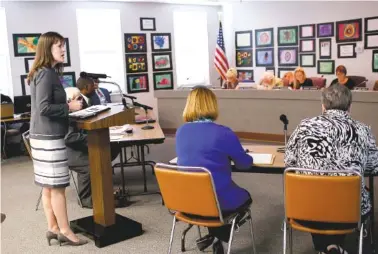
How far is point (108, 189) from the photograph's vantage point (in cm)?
358

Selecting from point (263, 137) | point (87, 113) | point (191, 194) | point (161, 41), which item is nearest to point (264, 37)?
point (161, 41)

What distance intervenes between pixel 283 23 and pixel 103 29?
379 cm

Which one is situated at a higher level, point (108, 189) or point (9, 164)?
point (108, 189)

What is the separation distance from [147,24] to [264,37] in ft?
8.65

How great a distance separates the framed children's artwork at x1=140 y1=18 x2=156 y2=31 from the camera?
9.41m

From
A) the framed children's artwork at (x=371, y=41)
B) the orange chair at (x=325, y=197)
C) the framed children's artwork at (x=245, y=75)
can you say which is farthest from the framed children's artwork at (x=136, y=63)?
the orange chair at (x=325, y=197)

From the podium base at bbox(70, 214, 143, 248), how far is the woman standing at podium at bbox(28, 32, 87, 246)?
1.43 ft

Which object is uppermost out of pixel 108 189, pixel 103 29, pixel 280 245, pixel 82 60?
pixel 103 29

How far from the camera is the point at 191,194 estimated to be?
2.60 m

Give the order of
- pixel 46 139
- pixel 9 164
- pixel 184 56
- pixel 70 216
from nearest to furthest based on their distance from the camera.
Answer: pixel 46 139 → pixel 70 216 → pixel 9 164 → pixel 184 56

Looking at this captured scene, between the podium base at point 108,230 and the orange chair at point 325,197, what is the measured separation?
1632 millimetres

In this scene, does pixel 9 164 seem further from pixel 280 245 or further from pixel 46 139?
pixel 280 245

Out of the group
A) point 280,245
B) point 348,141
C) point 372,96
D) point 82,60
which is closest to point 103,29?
point 82,60

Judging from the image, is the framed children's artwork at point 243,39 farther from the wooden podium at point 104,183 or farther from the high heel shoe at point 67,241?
the high heel shoe at point 67,241
